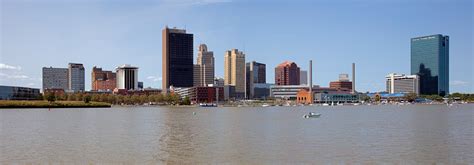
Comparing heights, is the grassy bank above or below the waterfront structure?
below

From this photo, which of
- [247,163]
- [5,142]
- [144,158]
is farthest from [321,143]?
[5,142]

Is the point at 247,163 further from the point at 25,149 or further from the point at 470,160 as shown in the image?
the point at 25,149

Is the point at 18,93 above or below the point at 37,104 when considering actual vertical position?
above

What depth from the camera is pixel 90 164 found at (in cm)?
3047

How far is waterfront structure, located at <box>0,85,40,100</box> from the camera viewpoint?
170250 millimetres

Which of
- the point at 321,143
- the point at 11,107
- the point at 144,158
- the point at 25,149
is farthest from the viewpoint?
the point at 11,107

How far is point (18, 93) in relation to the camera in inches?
7008

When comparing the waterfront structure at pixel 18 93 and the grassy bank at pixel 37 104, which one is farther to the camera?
the waterfront structure at pixel 18 93

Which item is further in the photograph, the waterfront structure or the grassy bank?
the waterfront structure

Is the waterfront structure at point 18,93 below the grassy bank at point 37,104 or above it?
above

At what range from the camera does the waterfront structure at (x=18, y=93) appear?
170250 mm

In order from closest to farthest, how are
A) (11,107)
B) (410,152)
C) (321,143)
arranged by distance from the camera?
(410,152) < (321,143) < (11,107)

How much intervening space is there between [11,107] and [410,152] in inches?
5328

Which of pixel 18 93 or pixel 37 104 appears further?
pixel 18 93
